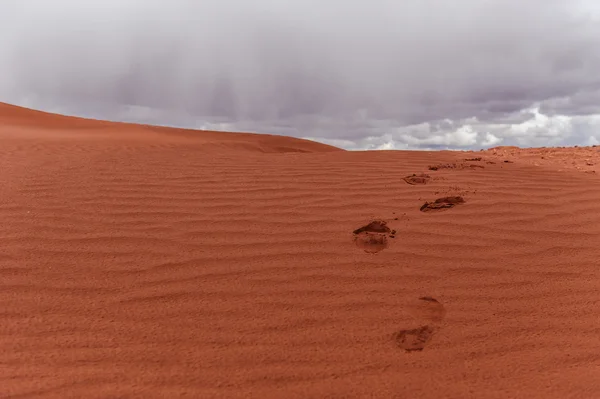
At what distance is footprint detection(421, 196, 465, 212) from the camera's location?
13.3 ft

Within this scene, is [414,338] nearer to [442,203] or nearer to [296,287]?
[296,287]

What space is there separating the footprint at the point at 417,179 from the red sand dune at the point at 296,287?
0.15 meters

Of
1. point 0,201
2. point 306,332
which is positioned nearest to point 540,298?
point 306,332

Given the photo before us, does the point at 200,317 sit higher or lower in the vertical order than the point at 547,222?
lower

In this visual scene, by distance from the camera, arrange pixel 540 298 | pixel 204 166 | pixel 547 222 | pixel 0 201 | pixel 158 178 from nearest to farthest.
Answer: pixel 540 298
pixel 547 222
pixel 0 201
pixel 158 178
pixel 204 166

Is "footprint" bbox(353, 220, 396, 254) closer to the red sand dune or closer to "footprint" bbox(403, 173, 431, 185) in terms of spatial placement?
the red sand dune

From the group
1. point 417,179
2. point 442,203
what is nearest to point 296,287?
point 442,203

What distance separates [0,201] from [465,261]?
13.1 feet

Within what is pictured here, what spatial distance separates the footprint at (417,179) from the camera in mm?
4747

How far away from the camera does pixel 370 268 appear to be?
3207mm

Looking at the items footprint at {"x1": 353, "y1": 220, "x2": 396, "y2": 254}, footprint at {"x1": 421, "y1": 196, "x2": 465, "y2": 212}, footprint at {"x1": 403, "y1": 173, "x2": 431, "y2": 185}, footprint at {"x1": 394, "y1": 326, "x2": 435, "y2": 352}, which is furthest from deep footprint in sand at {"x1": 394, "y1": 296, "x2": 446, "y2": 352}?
footprint at {"x1": 403, "y1": 173, "x2": 431, "y2": 185}

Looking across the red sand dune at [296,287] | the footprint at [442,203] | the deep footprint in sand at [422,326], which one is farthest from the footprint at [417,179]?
the deep footprint in sand at [422,326]

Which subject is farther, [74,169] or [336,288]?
[74,169]

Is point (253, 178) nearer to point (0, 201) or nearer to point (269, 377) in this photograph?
point (0, 201)
